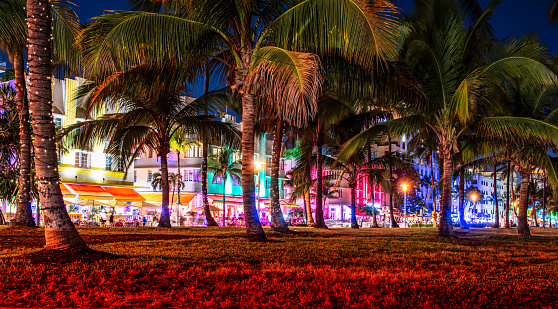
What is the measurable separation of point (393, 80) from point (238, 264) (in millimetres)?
9868

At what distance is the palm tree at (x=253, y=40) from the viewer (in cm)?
1055

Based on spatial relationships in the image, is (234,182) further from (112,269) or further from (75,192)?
(112,269)

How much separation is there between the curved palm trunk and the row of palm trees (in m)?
0.09

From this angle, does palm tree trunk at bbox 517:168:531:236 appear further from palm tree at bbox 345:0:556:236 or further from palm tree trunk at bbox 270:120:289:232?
palm tree trunk at bbox 270:120:289:232

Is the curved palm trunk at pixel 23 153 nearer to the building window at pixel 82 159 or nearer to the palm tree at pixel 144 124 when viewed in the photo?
the palm tree at pixel 144 124

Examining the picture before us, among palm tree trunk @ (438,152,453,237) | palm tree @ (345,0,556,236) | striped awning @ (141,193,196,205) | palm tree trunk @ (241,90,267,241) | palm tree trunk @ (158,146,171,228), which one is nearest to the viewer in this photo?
palm tree trunk @ (241,90,267,241)

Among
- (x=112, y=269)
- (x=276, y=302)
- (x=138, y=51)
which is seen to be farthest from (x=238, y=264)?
(x=138, y=51)

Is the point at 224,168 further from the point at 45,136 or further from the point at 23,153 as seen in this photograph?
the point at 45,136

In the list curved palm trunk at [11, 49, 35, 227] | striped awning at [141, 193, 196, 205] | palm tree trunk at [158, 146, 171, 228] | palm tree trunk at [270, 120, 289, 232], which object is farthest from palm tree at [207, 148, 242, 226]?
curved palm trunk at [11, 49, 35, 227]

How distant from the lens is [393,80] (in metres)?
16.1

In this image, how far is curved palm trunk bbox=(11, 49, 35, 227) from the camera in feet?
55.4

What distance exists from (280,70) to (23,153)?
10.5 m

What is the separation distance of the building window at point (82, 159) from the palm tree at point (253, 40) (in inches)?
1489

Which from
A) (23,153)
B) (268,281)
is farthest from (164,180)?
(268,281)
